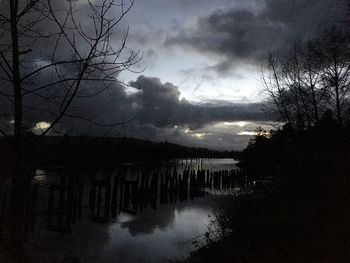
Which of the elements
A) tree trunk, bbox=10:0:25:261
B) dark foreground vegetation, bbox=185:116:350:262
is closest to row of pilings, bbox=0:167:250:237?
dark foreground vegetation, bbox=185:116:350:262

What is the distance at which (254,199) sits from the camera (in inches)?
495

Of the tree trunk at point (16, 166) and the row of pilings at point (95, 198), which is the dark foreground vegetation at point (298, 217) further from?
the tree trunk at point (16, 166)

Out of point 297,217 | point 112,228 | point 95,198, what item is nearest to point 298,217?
point 297,217

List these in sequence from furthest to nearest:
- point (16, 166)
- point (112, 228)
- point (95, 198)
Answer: point (95, 198), point (112, 228), point (16, 166)

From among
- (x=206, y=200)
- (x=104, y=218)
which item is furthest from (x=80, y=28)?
(x=206, y=200)

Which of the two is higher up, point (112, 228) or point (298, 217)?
point (298, 217)

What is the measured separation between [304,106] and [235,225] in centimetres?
1185

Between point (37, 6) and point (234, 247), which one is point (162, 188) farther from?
point (37, 6)

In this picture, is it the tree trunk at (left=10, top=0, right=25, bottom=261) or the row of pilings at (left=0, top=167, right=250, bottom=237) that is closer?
the tree trunk at (left=10, top=0, right=25, bottom=261)

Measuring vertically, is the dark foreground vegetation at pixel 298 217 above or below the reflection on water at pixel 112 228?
above

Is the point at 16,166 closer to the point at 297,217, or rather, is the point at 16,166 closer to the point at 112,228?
the point at 297,217

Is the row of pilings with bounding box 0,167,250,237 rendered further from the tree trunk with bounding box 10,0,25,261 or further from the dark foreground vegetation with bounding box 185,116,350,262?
the tree trunk with bounding box 10,0,25,261

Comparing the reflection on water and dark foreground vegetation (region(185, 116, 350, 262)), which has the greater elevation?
dark foreground vegetation (region(185, 116, 350, 262))

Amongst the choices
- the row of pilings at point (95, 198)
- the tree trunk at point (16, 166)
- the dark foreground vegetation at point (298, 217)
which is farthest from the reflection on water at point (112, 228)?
the tree trunk at point (16, 166)
